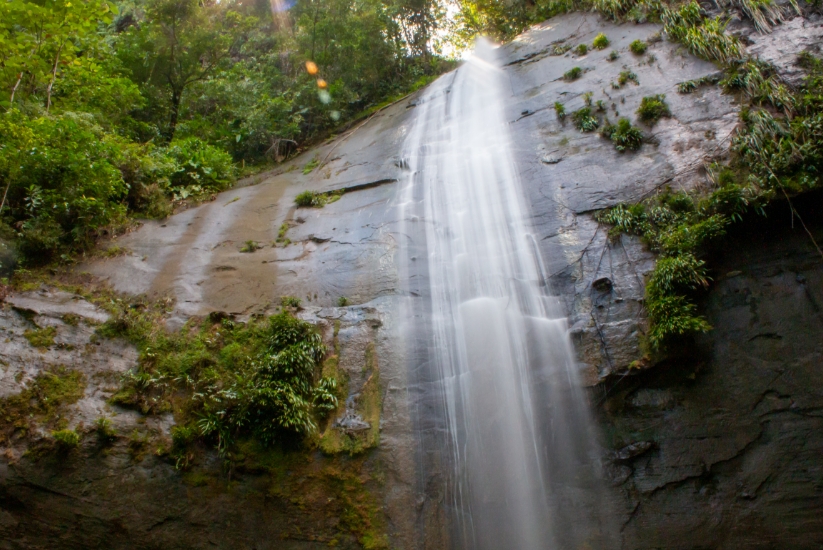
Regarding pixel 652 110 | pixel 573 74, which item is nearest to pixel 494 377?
pixel 652 110

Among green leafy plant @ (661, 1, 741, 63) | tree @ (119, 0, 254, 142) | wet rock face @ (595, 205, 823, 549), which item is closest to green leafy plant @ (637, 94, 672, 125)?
green leafy plant @ (661, 1, 741, 63)

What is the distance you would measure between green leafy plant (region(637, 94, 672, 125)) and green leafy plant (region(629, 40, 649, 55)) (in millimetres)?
2543

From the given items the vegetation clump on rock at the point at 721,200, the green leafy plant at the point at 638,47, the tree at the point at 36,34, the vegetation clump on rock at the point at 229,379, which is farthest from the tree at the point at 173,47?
the vegetation clump on rock at the point at 721,200

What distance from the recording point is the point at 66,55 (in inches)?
400

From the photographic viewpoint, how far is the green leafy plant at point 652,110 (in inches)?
398

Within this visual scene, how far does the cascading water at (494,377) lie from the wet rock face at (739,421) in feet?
2.07

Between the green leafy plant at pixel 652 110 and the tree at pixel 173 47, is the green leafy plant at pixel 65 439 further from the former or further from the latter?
the tree at pixel 173 47

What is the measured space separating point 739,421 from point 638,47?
374 inches

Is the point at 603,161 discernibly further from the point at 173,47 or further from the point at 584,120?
the point at 173,47

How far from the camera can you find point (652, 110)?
33.3ft

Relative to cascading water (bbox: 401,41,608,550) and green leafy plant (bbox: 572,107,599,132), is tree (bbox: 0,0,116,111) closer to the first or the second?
cascading water (bbox: 401,41,608,550)

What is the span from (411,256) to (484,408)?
3.28 meters

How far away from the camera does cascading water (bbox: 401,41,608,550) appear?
6602 mm

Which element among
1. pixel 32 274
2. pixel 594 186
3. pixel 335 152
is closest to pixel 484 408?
pixel 594 186
